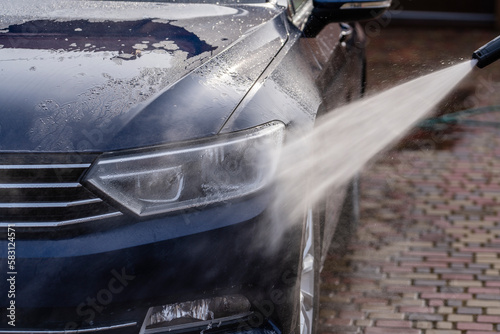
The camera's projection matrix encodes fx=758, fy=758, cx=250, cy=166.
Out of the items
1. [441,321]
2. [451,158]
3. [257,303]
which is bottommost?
[451,158]

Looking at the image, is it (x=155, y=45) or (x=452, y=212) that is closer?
(x=155, y=45)

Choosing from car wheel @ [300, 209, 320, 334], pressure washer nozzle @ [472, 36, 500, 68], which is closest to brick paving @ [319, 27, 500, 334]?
A: car wheel @ [300, 209, 320, 334]

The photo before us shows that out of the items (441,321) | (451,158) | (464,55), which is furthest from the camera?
(464,55)

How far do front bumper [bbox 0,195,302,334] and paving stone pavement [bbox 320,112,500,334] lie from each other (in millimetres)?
1647

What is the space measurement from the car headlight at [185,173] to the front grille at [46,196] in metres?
0.04

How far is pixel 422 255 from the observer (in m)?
4.73

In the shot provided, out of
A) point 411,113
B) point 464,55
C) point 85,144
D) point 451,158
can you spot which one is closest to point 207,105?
point 85,144

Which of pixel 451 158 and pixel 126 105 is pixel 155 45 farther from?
pixel 451 158

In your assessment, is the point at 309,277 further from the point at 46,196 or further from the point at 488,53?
the point at 488,53

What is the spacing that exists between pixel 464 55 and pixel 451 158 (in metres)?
5.17

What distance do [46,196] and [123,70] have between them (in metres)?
0.59

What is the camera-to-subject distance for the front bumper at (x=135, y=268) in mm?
2312

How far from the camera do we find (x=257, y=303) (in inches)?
98.9

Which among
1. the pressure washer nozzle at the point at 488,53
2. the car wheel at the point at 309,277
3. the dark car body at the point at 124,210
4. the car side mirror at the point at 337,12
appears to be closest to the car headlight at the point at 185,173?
the dark car body at the point at 124,210
